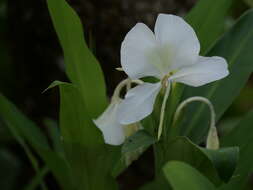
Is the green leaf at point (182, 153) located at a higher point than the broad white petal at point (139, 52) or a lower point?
lower

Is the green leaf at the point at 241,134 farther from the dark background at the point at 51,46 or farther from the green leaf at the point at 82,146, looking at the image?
the dark background at the point at 51,46

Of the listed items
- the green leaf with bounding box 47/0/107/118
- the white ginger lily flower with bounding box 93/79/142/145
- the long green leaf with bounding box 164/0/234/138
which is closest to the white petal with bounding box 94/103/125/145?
the white ginger lily flower with bounding box 93/79/142/145

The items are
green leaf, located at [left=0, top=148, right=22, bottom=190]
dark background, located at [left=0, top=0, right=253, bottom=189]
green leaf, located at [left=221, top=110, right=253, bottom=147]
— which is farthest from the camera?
green leaf, located at [left=0, top=148, right=22, bottom=190]

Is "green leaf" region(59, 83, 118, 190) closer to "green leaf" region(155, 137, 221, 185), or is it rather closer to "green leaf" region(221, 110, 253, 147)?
"green leaf" region(155, 137, 221, 185)

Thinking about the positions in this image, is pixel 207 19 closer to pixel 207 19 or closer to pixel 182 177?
pixel 207 19

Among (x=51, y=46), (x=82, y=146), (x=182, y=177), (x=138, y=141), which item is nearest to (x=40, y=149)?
(x=82, y=146)

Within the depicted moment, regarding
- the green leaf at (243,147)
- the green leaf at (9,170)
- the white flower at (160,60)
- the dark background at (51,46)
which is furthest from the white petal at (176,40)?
the green leaf at (9,170)

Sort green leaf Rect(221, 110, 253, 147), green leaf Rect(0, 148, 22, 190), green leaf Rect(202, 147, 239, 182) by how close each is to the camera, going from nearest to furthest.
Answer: green leaf Rect(202, 147, 239, 182) < green leaf Rect(221, 110, 253, 147) < green leaf Rect(0, 148, 22, 190)
